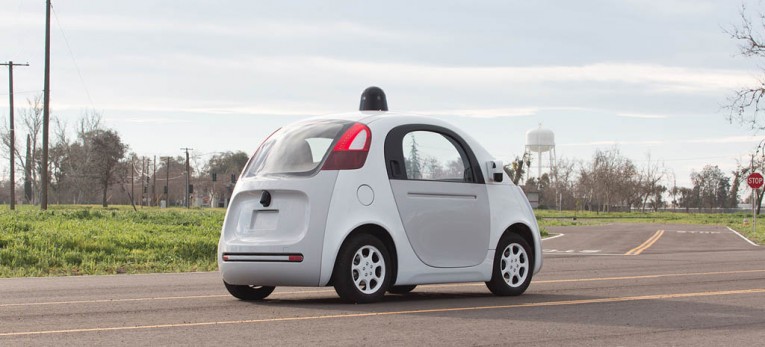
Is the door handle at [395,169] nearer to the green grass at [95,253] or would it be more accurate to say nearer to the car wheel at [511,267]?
the car wheel at [511,267]

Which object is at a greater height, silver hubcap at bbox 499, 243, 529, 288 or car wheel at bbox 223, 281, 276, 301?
silver hubcap at bbox 499, 243, 529, 288

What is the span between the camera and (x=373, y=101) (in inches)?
444

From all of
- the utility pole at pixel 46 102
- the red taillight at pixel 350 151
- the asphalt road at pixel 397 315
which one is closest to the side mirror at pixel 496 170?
the asphalt road at pixel 397 315

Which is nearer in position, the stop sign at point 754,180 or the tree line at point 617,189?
the stop sign at point 754,180

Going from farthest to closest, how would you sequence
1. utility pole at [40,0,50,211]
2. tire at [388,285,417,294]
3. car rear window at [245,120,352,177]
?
utility pole at [40,0,50,211]
tire at [388,285,417,294]
car rear window at [245,120,352,177]

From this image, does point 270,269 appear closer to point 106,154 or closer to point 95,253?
point 95,253

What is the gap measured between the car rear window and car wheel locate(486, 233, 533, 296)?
2293 mm

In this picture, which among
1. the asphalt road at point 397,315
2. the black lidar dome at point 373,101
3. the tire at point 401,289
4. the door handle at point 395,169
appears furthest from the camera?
the tire at point 401,289

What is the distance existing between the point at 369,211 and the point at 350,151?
597 mm

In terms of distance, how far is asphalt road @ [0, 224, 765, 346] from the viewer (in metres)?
7.64

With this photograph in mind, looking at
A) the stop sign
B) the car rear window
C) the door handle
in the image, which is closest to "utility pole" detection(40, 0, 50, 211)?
the stop sign

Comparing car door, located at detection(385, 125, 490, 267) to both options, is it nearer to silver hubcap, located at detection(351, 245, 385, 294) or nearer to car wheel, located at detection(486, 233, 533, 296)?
car wheel, located at detection(486, 233, 533, 296)

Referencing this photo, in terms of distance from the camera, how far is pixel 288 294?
1155 cm

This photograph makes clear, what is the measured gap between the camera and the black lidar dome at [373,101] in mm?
11273
